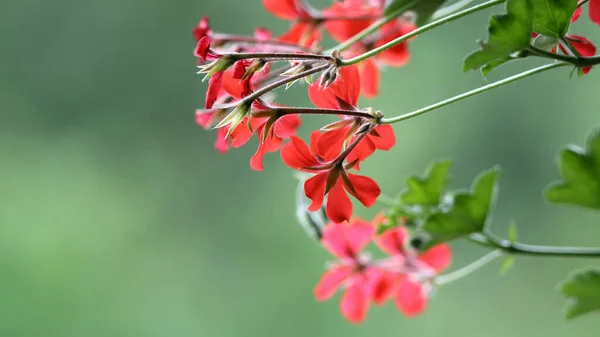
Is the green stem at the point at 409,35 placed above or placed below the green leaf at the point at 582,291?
above

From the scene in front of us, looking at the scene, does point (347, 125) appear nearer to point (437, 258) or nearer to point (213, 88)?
point (213, 88)

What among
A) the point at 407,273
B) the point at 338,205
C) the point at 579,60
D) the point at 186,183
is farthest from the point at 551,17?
the point at 186,183

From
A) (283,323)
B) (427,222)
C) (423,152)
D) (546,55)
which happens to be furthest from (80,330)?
(546,55)

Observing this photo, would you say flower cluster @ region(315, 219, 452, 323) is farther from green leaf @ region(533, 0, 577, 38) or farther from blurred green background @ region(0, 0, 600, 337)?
blurred green background @ region(0, 0, 600, 337)

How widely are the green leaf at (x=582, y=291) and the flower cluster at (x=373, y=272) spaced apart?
152 mm

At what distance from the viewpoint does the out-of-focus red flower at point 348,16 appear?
479 mm

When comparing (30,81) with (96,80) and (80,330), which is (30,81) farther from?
(80,330)

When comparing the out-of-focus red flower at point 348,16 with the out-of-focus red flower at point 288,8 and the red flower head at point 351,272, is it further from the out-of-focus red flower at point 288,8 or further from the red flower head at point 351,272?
the red flower head at point 351,272

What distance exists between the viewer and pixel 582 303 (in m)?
0.38

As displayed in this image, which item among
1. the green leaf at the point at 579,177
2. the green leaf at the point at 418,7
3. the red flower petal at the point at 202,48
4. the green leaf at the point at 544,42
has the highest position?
the red flower petal at the point at 202,48

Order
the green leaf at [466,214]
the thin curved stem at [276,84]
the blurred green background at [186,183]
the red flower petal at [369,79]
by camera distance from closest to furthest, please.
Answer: the thin curved stem at [276,84], the green leaf at [466,214], the red flower petal at [369,79], the blurred green background at [186,183]

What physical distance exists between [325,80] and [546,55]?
100 mm

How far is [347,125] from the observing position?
0.33 metres

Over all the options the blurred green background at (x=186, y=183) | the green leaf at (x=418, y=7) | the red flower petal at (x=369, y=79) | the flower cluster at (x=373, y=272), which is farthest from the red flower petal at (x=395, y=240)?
the blurred green background at (x=186, y=183)
